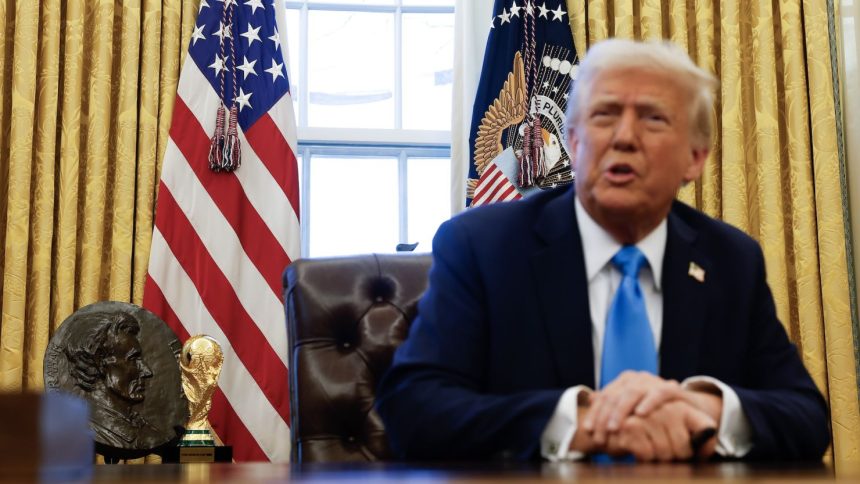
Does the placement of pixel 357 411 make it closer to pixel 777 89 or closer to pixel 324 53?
pixel 324 53

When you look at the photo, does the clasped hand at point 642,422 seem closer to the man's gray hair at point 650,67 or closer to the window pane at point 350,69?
the man's gray hair at point 650,67

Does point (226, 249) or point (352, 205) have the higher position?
point (352, 205)

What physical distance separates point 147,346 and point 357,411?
1127 mm

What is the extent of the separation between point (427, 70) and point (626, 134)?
2644 mm

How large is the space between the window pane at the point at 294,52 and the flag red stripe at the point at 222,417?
40.1 inches

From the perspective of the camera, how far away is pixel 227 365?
145 inches

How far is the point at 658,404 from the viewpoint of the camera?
4.74 feet

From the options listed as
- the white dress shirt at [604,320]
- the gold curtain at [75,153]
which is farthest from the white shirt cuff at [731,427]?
the gold curtain at [75,153]

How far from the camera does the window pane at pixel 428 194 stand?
4203 millimetres

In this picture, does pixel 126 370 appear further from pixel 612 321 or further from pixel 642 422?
pixel 642 422

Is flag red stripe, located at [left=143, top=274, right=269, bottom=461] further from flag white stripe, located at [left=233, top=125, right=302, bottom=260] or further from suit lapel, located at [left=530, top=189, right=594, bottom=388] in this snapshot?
suit lapel, located at [left=530, top=189, right=594, bottom=388]

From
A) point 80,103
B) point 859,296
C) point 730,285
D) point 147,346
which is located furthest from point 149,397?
point 859,296

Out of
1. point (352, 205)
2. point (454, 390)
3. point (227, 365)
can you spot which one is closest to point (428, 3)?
point (352, 205)

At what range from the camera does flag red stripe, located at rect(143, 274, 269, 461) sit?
3613 mm
